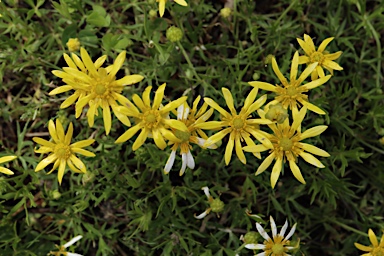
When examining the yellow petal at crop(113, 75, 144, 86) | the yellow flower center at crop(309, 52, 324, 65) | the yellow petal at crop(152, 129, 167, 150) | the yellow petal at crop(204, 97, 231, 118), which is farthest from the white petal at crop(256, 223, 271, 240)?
the yellow petal at crop(113, 75, 144, 86)

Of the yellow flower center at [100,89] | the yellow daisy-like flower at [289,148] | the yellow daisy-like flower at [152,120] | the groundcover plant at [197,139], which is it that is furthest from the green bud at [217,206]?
the yellow flower center at [100,89]

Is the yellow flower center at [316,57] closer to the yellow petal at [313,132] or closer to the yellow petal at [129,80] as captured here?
the yellow petal at [313,132]

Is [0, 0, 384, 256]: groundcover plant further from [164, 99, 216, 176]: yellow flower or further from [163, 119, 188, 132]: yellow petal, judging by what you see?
[163, 119, 188, 132]: yellow petal

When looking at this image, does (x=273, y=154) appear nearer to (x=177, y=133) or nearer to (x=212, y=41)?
(x=177, y=133)

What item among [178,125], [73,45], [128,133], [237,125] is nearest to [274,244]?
[237,125]

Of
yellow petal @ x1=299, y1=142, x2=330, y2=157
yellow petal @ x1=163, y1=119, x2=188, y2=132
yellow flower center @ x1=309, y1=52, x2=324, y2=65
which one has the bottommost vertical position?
yellow petal @ x1=299, y1=142, x2=330, y2=157

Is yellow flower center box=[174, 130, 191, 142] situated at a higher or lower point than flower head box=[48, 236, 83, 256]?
higher

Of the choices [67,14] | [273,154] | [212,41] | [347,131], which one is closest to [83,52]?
[67,14]

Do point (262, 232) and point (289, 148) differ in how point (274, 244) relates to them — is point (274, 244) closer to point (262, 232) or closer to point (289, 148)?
point (262, 232)
